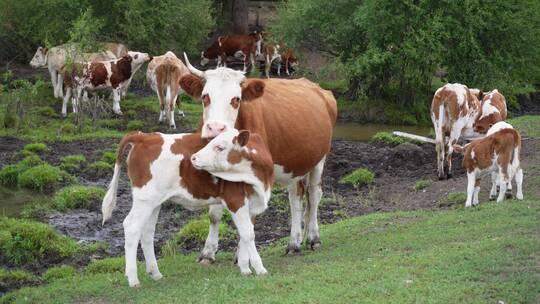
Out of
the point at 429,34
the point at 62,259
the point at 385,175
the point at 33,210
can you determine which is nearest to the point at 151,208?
the point at 62,259

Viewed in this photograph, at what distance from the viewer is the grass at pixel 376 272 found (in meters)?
8.05

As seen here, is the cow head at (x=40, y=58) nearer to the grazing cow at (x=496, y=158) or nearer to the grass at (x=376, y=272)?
the grazing cow at (x=496, y=158)

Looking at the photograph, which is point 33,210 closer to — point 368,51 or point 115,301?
point 115,301

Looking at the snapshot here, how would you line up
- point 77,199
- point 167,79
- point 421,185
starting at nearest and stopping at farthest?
1. point 77,199
2. point 421,185
3. point 167,79

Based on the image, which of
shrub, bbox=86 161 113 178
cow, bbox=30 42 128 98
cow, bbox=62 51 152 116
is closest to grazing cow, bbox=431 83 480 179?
shrub, bbox=86 161 113 178

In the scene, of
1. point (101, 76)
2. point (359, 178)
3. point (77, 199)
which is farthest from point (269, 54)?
point (77, 199)

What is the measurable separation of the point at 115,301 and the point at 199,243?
404cm

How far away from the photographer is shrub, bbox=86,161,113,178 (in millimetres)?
17578

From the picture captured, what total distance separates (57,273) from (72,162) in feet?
23.6

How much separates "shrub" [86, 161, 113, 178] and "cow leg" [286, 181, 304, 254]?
7.01 m

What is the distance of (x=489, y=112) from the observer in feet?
59.6

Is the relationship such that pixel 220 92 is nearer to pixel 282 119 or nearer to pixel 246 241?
pixel 282 119

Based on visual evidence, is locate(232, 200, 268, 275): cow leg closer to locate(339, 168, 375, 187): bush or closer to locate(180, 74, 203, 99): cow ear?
locate(180, 74, 203, 99): cow ear

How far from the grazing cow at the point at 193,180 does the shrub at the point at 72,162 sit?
28.4ft
